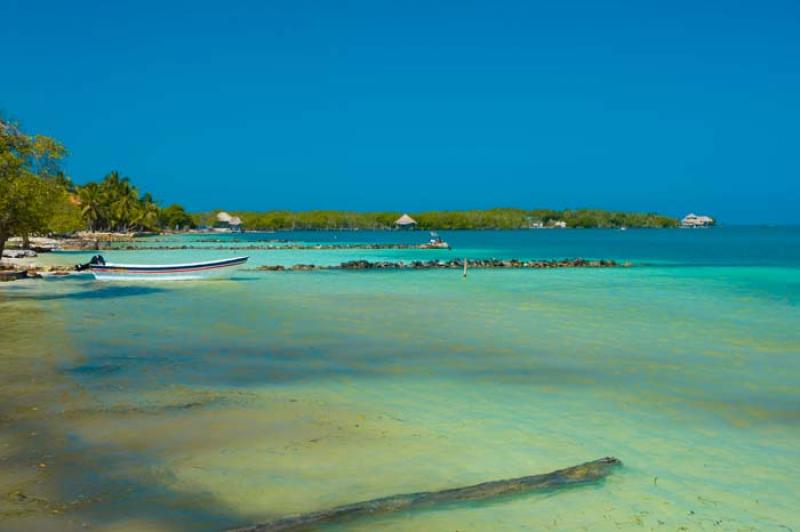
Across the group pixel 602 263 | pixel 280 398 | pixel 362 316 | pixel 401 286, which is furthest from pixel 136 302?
pixel 602 263

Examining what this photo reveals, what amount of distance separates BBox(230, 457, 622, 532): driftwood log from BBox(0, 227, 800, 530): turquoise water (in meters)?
0.16

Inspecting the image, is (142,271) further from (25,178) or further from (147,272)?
(25,178)

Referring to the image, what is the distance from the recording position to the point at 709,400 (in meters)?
10.4

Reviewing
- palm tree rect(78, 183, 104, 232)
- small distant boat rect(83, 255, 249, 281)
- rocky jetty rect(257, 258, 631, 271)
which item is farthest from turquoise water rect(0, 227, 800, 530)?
palm tree rect(78, 183, 104, 232)

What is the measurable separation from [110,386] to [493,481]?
637cm

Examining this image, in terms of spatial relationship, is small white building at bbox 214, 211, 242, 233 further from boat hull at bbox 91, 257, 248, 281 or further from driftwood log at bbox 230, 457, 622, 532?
driftwood log at bbox 230, 457, 622, 532

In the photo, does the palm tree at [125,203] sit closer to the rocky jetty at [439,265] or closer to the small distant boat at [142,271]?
the rocky jetty at [439,265]

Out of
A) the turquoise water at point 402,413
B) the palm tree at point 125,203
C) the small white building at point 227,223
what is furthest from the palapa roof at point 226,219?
the turquoise water at point 402,413

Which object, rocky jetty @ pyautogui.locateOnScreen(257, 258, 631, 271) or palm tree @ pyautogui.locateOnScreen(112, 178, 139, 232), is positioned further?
palm tree @ pyautogui.locateOnScreen(112, 178, 139, 232)

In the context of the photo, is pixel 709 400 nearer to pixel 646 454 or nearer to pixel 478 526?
pixel 646 454

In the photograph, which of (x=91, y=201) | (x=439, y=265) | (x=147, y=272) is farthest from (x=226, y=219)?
(x=147, y=272)

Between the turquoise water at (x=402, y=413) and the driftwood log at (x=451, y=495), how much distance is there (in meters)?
0.16

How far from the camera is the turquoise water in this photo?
6258mm

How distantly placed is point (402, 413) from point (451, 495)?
3.08m
